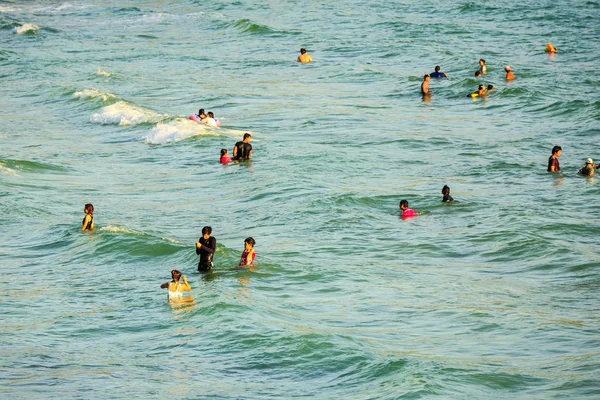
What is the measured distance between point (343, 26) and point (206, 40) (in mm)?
7320

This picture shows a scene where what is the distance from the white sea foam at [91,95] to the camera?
1475 inches

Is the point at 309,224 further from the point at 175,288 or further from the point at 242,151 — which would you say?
the point at 242,151

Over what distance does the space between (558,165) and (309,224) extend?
714cm

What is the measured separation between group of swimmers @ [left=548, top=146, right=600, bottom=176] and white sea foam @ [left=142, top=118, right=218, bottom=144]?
10.8 m

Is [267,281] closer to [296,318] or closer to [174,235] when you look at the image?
[296,318]

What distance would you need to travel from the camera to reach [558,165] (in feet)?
83.4

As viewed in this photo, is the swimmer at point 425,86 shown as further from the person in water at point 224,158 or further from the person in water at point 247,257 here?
the person in water at point 247,257

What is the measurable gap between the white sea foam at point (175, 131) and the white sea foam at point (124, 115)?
130 centimetres

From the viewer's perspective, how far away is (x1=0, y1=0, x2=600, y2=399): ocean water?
14.2 metres

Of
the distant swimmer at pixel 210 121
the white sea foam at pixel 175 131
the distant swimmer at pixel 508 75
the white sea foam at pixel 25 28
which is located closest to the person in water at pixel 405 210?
the white sea foam at pixel 175 131

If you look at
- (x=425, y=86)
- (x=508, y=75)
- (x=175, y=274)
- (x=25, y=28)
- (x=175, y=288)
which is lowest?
(x=175, y=288)

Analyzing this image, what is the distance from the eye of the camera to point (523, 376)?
13.5 meters

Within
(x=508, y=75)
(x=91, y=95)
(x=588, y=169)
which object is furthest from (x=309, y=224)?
(x=91, y=95)

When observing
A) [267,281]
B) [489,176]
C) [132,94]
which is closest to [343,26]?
[132,94]
